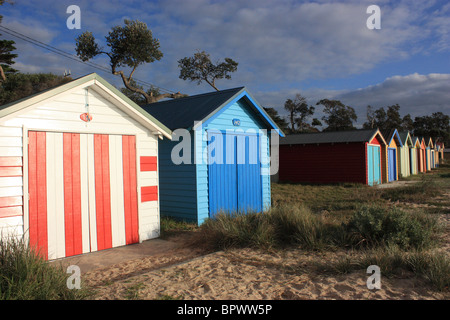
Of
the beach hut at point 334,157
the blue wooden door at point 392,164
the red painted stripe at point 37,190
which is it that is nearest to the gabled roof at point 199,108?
the red painted stripe at point 37,190

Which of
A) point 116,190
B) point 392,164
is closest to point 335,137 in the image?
point 392,164

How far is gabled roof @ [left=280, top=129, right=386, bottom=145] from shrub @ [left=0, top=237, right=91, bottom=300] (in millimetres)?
18242

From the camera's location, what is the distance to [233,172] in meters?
10.4

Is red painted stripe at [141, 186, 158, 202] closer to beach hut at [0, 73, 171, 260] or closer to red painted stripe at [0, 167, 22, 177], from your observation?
beach hut at [0, 73, 171, 260]

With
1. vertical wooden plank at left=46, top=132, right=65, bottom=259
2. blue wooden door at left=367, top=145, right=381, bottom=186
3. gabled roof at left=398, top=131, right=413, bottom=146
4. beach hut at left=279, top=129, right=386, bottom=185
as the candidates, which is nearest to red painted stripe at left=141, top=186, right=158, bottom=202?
vertical wooden plank at left=46, top=132, right=65, bottom=259

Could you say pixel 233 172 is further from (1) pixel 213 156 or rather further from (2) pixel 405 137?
(2) pixel 405 137

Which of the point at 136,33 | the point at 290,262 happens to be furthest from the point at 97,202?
the point at 136,33

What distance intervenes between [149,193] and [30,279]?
3.95 m

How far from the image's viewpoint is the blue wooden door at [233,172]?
9750 mm

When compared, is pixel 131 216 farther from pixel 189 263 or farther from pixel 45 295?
pixel 45 295

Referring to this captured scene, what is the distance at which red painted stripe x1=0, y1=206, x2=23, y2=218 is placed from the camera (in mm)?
5656

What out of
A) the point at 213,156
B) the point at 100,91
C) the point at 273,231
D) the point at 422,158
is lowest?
the point at 273,231

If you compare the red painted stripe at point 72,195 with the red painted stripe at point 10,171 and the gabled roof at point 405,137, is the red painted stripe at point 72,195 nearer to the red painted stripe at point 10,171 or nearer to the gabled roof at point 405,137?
the red painted stripe at point 10,171

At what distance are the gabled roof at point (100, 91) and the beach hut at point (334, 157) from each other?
14.7m
